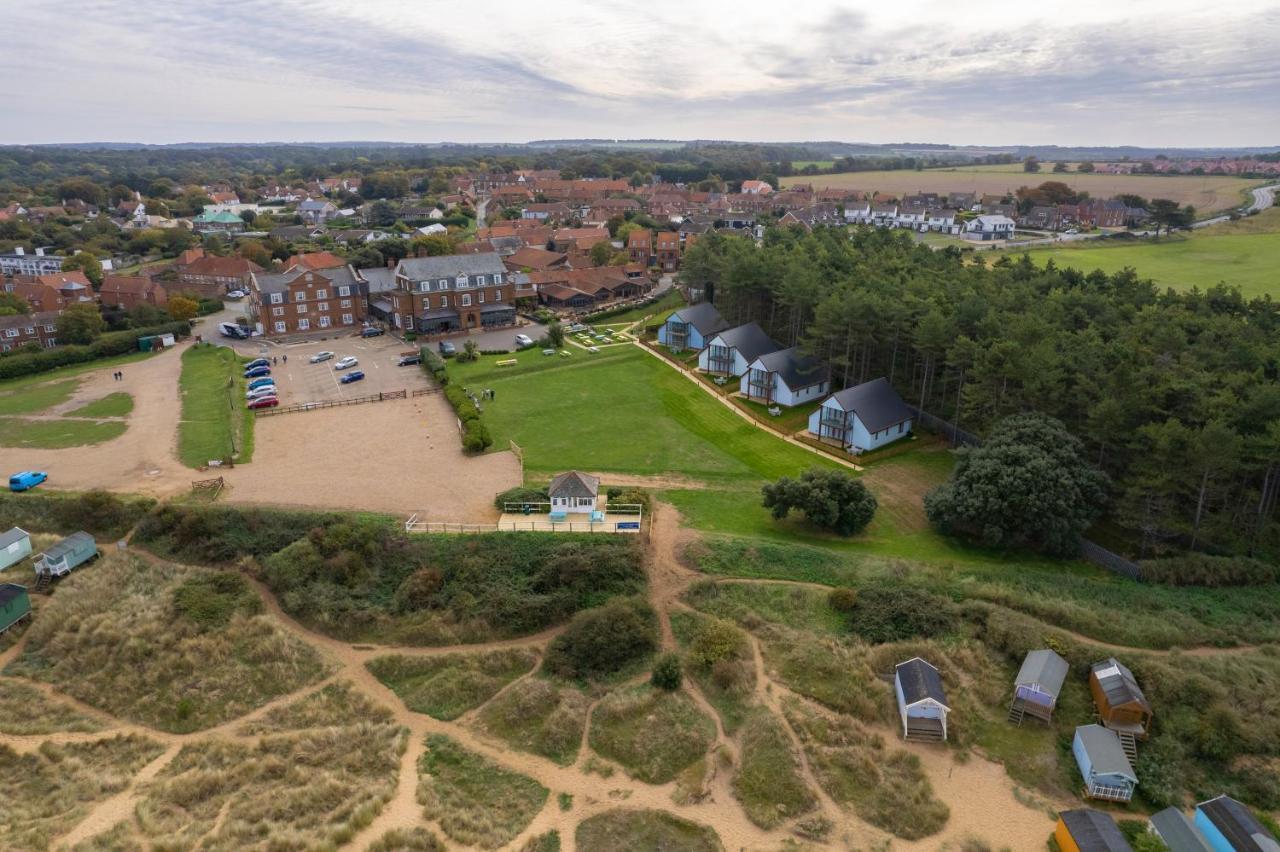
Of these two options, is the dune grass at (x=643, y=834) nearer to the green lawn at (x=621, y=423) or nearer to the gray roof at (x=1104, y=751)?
the gray roof at (x=1104, y=751)

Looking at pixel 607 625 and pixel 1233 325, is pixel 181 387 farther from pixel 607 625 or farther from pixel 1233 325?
pixel 1233 325

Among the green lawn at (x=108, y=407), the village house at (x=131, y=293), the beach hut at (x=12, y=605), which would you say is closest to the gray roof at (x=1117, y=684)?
the beach hut at (x=12, y=605)

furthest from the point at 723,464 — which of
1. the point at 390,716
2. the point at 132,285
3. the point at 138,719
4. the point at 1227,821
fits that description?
the point at 132,285

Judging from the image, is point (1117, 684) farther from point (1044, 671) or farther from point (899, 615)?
point (899, 615)

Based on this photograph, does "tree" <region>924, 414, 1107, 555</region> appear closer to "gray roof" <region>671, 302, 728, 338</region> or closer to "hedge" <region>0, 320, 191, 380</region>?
"gray roof" <region>671, 302, 728, 338</region>

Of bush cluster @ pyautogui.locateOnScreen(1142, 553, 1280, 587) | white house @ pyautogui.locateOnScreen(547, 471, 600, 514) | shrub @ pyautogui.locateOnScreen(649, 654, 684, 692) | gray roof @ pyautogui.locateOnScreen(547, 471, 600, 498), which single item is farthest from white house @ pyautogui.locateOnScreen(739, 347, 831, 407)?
shrub @ pyautogui.locateOnScreen(649, 654, 684, 692)
